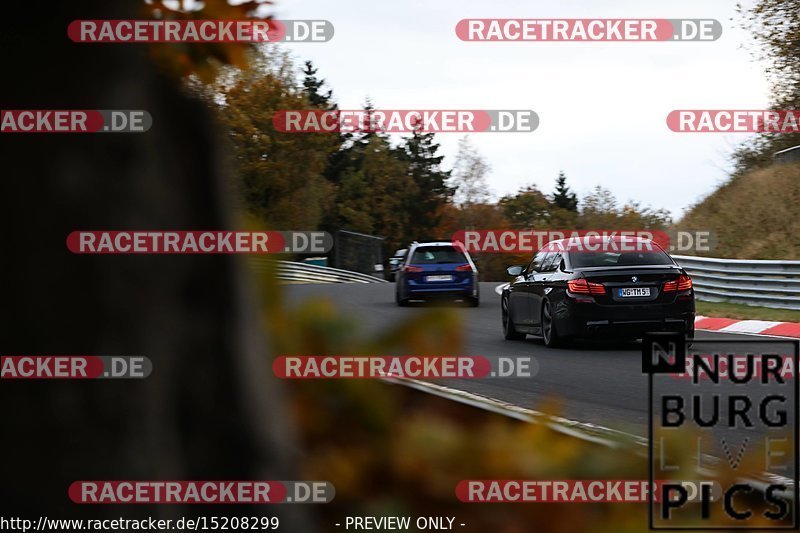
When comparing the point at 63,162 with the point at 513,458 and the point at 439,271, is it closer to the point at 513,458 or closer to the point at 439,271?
the point at 513,458

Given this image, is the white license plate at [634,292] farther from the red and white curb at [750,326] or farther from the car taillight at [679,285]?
the red and white curb at [750,326]

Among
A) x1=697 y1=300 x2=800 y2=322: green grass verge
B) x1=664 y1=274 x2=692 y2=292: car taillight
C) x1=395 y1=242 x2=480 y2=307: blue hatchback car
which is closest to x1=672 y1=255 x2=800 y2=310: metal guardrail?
x1=697 y1=300 x2=800 y2=322: green grass verge

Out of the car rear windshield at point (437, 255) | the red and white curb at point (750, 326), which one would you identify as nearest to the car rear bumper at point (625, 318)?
the red and white curb at point (750, 326)

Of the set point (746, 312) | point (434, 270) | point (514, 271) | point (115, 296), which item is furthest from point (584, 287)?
point (115, 296)

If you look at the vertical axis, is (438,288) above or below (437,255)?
below

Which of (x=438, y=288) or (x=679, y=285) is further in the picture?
(x=438, y=288)

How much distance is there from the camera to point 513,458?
192cm

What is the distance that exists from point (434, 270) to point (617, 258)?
8179 millimetres

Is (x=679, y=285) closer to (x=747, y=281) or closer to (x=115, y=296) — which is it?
(x=747, y=281)

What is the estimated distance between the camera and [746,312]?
20.3 meters

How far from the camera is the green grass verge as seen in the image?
19.2 meters

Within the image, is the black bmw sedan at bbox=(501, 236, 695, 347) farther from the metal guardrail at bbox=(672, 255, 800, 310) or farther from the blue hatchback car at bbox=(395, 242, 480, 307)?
the blue hatchback car at bbox=(395, 242, 480, 307)

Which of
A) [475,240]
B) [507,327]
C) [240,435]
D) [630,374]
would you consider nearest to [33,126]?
[240,435]

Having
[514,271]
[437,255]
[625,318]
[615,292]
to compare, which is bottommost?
[625,318]
